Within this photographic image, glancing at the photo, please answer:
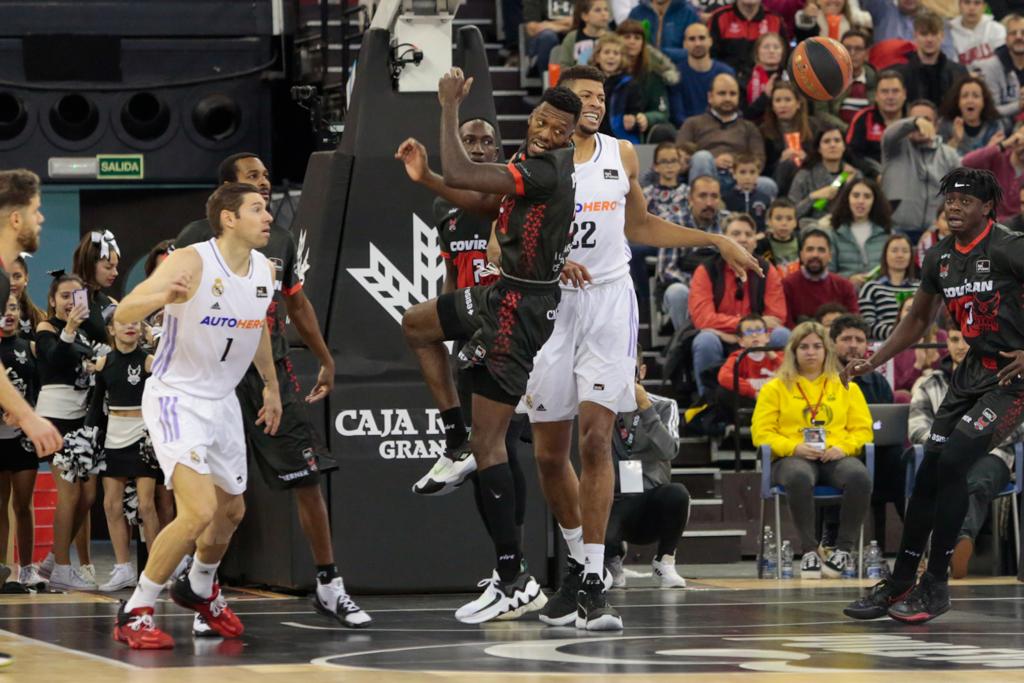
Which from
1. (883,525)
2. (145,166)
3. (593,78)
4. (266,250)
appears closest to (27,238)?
(266,250)

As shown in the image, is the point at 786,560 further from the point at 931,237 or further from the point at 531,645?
the point at 531,645

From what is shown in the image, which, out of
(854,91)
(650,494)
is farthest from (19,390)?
(854,91)

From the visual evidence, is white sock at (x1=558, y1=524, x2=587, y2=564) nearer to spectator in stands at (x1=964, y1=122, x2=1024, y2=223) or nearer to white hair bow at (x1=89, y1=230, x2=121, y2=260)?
white hair bow at (x1=89, y1=230, x2=121, y2=260)

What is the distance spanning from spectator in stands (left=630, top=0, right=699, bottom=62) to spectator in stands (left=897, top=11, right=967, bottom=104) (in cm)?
202

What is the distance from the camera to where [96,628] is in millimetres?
8680

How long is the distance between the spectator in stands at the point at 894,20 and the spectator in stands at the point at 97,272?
9437 mm

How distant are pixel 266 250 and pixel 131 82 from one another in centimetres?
829

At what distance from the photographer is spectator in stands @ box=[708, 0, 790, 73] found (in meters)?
17.6

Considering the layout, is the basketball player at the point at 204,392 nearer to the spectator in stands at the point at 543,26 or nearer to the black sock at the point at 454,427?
the black sock at the point at 454,427

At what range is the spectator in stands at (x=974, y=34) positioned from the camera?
18.4m

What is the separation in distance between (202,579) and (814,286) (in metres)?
7.33

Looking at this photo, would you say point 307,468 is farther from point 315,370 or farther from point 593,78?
point 593,78

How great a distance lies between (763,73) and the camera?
671 inches

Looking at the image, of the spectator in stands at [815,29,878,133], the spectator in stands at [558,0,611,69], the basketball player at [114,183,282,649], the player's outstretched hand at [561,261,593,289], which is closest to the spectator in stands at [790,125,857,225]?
the spectator in stands at [815,29,878,133]
